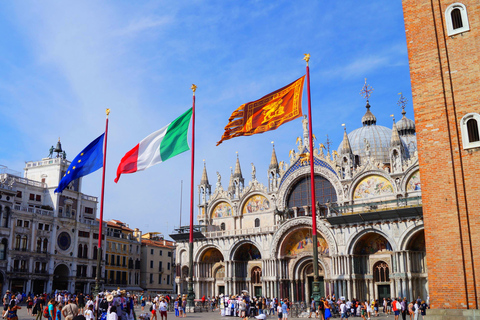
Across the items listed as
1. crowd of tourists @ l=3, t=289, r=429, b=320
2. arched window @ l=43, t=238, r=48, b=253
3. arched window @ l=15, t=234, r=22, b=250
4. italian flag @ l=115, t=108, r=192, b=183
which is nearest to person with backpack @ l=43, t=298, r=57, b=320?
crowd of tourists @ l=3, t=289, r=429, b=320

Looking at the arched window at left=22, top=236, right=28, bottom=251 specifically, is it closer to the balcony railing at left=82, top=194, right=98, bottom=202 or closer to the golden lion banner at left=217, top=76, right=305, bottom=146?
the balcony railing at left=82, top=194, right=98, bottom=202

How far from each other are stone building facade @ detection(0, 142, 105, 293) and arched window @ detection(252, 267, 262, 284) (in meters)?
26.0

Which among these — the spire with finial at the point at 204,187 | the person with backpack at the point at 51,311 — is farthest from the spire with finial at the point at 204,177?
the person with backpack at the point at 51,311

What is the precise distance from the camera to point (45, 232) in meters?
62.2

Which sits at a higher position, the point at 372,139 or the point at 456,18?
the point at 372,139

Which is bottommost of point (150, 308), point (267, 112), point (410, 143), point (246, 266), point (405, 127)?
point (150, 308)

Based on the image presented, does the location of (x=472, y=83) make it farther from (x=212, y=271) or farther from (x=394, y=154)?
(x=212, y=271)

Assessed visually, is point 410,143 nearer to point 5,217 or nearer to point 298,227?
point 298,227

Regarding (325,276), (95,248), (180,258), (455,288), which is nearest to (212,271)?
(180,258)

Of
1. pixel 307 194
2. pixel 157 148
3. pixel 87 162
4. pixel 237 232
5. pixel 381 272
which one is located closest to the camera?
pixel 157 148

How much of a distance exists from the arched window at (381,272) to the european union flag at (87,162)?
2611 cm

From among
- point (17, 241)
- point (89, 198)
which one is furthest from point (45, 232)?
point (89, 198)

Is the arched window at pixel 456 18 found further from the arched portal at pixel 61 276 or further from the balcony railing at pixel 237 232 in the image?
the arched portal at pixel 61 276

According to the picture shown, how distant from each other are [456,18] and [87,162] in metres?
25.9
